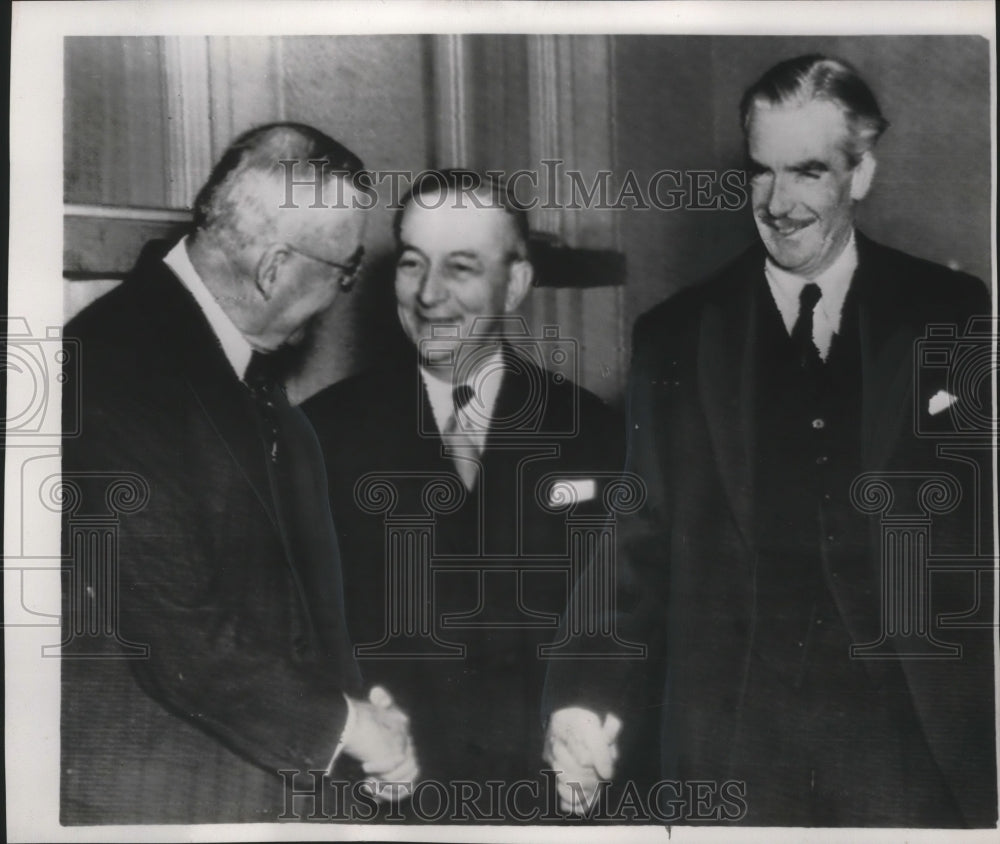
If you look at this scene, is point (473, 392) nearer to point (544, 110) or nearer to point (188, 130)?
point (544, 110)

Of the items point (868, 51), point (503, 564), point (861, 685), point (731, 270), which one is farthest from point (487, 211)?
point (861, 685)

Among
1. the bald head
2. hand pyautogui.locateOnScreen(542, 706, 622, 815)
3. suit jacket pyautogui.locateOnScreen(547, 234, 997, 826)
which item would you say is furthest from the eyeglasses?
hand pyautogui.locateOnScreen(542, 706, 622, 815)

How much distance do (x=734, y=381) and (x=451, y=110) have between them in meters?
0.81

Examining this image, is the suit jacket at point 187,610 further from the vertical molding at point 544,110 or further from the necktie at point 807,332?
the necktie at point 807,332

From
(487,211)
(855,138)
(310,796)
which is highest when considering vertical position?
(855,138)

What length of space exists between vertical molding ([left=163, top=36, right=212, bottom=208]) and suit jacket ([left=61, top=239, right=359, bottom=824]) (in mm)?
158

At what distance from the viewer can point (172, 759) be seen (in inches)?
68.7

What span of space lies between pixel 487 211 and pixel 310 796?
50.0 inches

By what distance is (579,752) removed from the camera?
1.74 m

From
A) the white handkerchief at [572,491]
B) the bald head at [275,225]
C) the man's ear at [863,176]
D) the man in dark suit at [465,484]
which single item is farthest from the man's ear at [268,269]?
the man's ear at [863,176]

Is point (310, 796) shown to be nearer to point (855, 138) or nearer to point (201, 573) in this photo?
point (201, 573)

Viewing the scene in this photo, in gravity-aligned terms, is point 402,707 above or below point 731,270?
below

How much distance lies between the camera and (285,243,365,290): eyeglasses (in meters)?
1.74

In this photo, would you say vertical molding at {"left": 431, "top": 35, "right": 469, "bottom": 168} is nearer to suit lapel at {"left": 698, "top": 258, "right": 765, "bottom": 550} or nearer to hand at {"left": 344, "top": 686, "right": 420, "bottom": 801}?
suit lapel at {"left": 698, "top": 258, "right": 765, "bottom": 550}
